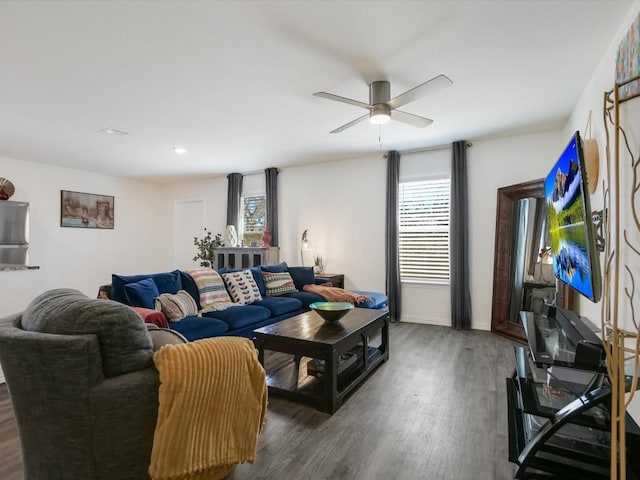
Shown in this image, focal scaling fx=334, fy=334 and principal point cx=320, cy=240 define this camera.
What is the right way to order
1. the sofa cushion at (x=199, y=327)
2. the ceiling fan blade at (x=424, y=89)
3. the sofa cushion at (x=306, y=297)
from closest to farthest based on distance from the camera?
the ceiling fan blade at (x=424, y=89) < the sofa cushion at (x=199, y=327) < the sofa cushion at (x=306, y=297)

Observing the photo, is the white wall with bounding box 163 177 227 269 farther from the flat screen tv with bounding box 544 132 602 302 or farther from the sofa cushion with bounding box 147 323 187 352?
the flat screen tv with bounding box 544 132 602 302

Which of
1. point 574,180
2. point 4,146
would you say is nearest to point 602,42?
point 574,180

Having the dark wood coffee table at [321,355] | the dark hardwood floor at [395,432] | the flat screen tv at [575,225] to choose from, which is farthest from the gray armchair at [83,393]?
the flat screen tv at [575,225]

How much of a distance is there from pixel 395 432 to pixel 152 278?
Answer: 2489 mm

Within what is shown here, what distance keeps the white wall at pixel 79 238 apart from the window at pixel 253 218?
7.10 feet

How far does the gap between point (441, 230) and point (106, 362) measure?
4.41m

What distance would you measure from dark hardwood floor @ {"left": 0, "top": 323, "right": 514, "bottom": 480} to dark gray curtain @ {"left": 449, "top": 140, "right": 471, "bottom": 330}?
139 cm

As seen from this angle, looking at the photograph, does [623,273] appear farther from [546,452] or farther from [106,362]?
[106,362]

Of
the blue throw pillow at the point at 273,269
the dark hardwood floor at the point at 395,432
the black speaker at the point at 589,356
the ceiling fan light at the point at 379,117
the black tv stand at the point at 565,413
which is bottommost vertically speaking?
the dark hardwood floor at the point at 395,432

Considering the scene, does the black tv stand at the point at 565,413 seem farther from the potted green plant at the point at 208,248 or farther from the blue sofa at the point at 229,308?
the potted green plant at the point at 208,248

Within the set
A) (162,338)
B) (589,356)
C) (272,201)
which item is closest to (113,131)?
(272,201)

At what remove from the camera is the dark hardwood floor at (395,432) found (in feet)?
5.57

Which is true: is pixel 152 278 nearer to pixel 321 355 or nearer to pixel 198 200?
pixel 321 355

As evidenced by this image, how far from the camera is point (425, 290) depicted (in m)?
4.84
